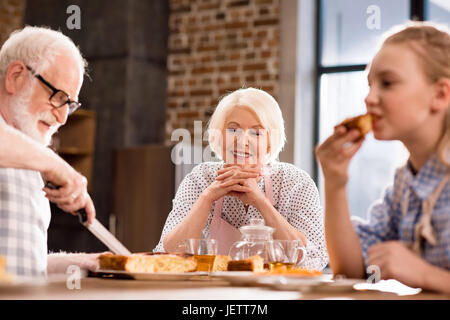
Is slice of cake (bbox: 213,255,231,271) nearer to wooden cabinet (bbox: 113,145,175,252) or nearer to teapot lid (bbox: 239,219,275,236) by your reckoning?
teapot lid (bbox: 239,219,275,236)

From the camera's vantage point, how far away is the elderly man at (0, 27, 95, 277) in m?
1.61

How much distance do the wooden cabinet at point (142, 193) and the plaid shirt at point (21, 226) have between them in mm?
3386

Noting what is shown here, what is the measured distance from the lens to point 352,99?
5543 mm

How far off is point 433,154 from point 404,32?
0.90 feet

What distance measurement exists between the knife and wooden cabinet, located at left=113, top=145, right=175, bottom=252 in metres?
3.66

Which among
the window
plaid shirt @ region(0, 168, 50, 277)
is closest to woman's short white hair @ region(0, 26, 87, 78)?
plaid shirt @ region(0, 168, 50, 277)

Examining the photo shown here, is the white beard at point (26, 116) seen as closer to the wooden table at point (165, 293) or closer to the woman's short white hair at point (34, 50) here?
the woman's short white hair at point (34, 50)

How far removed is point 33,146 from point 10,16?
5378 millimetres

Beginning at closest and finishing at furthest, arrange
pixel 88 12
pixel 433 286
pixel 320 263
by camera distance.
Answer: pixel 433 286, pixel 320 263, pixel 88 12

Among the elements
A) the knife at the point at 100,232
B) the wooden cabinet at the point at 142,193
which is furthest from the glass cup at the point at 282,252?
the wooden cabinet at the point at 142,193
